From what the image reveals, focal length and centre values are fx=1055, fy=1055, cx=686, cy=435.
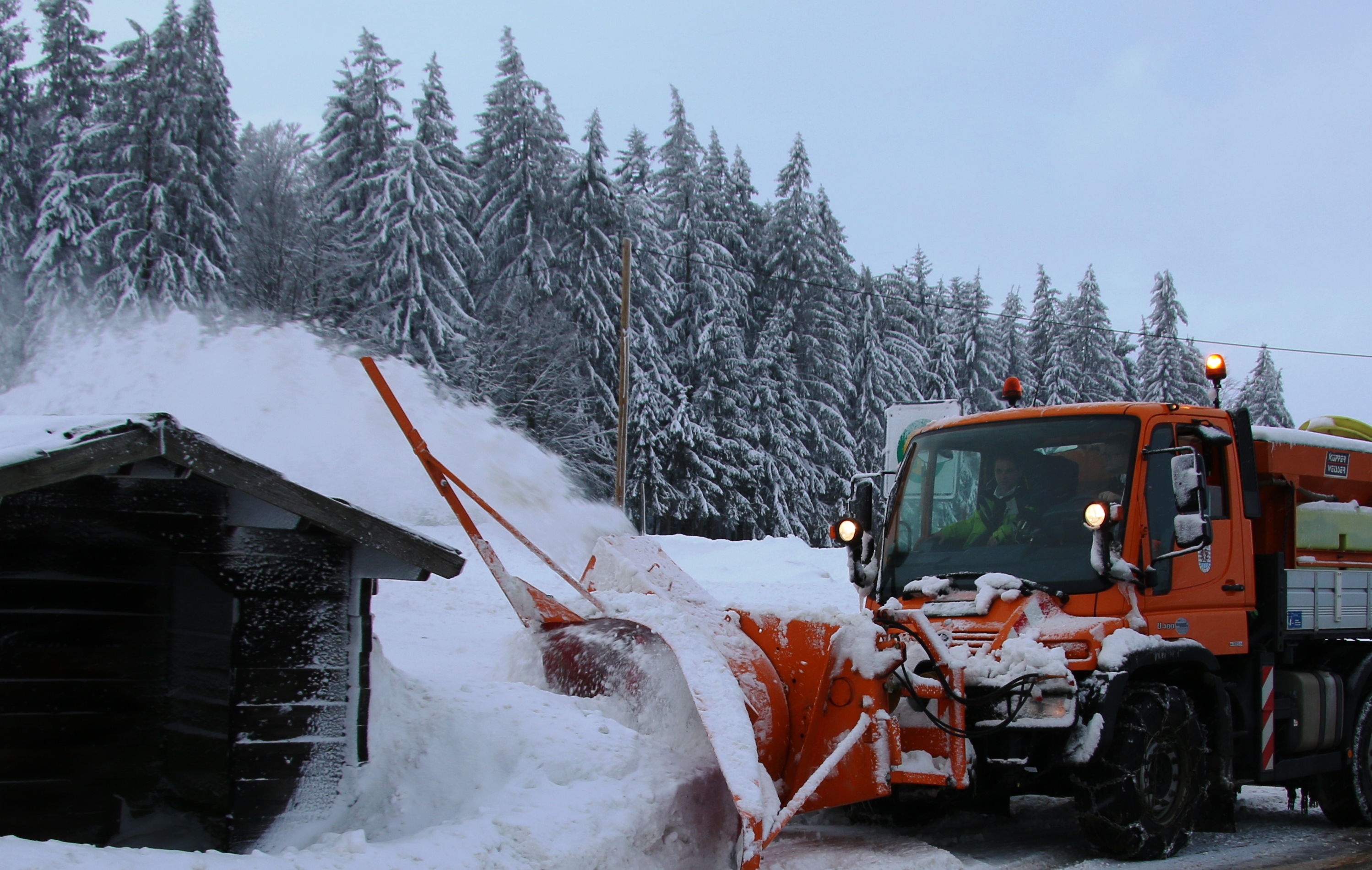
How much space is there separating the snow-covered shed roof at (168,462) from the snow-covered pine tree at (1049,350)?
151 ft

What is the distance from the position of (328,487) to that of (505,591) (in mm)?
3078

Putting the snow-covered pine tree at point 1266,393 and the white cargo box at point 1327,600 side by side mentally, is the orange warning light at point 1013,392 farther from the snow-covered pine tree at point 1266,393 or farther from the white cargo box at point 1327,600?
the snow-covered pine tree at point 1266,393

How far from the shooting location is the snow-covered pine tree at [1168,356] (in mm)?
50938

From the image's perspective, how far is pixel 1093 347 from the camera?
5178cm

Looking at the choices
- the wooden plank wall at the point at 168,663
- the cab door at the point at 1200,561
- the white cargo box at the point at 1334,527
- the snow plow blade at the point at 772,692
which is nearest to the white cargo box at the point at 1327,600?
the white cargo box at the point at 1334,527

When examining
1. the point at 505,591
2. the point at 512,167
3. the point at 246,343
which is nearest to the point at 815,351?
the point at 512,167

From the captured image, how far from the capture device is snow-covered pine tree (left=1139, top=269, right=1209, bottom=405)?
167 feet

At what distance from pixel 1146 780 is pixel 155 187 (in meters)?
26.1

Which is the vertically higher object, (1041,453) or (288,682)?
(1041,453)

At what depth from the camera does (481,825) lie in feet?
15.0

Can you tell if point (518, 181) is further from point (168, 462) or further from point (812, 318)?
point (168, 462)

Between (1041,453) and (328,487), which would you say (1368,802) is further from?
(328,487)

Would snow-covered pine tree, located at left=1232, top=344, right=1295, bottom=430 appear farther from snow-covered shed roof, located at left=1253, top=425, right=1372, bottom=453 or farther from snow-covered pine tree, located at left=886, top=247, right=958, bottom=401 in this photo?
snow-covered shed roof, located at left=1253, top=425, right=1372, bottom=453

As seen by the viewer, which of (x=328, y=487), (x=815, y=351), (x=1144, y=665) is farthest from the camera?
(x=815, y=351)
